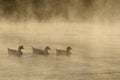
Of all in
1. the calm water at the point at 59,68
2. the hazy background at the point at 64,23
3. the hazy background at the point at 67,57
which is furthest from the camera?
the hazy background at the point at 64,23

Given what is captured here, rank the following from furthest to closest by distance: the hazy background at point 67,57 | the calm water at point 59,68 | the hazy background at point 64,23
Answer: the hazy background at point 64,23, the hazy background at point 67,57, the calm water at point 59,68

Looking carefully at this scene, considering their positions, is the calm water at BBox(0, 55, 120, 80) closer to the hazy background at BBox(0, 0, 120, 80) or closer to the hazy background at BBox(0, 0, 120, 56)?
the hazy background at BBox(0, 0, 120, 80)

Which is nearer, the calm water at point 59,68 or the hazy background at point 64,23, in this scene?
the calm water at point 59,68

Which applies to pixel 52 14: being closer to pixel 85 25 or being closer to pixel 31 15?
pixel 31 15

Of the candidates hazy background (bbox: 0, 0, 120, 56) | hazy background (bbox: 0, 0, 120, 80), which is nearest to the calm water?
hazy background (bbox: 0, 0, 120, 80)

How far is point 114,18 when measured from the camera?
50.3 meters

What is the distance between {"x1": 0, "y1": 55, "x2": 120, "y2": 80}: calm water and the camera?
61.5 feet

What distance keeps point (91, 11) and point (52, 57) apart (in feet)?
70.5

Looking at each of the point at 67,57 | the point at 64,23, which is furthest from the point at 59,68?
the point at 64,23

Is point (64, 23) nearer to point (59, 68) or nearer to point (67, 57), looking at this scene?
point (67, 57)

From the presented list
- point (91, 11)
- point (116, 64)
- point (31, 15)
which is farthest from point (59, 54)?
point (31, 15)

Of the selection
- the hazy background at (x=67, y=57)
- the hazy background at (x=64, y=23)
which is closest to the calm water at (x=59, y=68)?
the hazy background at (x=67, y=57)

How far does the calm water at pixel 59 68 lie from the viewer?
1873 centimetres

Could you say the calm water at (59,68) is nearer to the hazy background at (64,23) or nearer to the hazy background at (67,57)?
the hazy background at (67,57)
